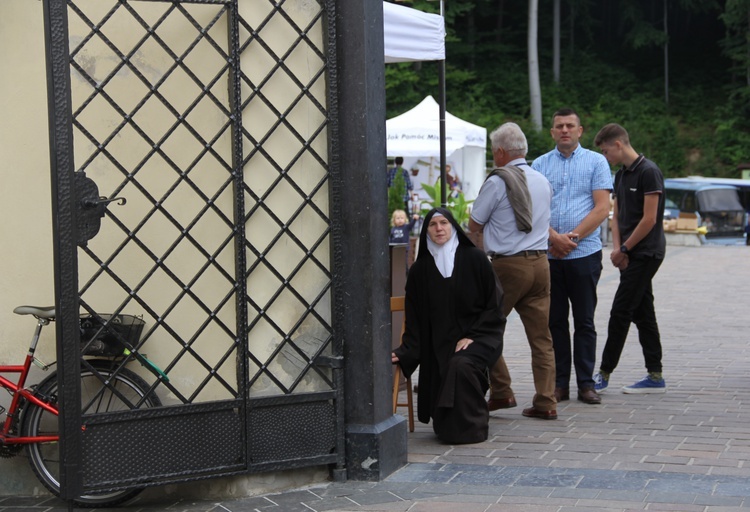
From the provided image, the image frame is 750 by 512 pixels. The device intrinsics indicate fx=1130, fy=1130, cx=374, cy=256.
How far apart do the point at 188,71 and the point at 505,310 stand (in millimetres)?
2631

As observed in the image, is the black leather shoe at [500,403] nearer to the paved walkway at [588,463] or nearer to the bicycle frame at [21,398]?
the paved walkway at [588,463]

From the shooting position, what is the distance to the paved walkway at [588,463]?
5.15m

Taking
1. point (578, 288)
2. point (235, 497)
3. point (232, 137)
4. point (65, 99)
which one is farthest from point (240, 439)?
point (578, 288)

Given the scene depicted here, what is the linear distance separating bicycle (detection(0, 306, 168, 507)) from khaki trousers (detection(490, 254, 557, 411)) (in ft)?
8.18

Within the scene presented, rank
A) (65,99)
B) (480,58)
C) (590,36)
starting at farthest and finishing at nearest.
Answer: (590,36) < (480,58) < (65,99)

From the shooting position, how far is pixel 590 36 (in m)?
52.0

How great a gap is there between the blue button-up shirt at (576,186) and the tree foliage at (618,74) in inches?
1259

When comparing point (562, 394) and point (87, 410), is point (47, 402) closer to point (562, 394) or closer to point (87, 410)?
point (87, 410)

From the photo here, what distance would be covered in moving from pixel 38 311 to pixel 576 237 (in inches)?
140

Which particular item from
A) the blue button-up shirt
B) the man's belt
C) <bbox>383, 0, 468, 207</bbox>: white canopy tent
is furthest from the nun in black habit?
<bbox>383, 0, 468, 207</bbox>: white canopy tent

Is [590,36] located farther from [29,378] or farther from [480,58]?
[29,378]

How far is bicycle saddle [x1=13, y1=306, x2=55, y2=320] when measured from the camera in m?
5.37

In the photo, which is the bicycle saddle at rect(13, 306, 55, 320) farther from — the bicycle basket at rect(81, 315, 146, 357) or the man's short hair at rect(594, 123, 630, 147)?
the man's short hair at rect(594, 123, 630, 147)

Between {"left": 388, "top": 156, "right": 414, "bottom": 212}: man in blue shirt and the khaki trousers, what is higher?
{"left": 388, "top": 156, "right": 414, "bottom": 212}: man in blue shirt
